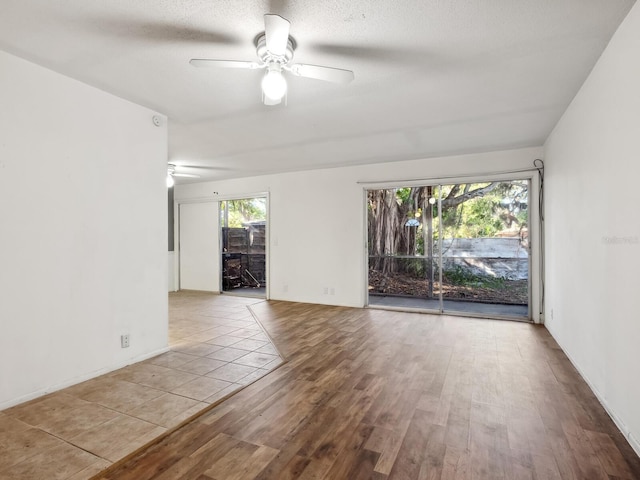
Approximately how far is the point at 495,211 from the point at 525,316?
1569 millimetres

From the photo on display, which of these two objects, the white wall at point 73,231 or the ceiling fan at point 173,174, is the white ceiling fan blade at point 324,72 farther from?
the ceiling fan at point 173,174

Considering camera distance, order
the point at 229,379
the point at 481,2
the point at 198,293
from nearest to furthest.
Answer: the point at 481,2 → the point at 229,379 → the point at 198,293

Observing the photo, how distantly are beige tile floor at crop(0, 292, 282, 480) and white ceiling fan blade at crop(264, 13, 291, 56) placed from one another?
2310mm

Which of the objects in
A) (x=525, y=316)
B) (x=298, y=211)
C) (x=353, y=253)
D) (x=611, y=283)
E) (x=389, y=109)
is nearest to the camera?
(x=611, y=283)

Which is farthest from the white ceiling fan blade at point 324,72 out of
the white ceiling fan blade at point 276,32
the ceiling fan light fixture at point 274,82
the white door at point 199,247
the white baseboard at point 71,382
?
the white door at point 199,247

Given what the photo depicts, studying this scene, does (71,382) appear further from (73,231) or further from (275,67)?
(275,67)

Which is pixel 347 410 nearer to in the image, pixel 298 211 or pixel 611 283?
pixel 611 283

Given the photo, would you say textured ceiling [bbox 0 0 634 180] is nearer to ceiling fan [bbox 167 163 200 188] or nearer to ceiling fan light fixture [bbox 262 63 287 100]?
ceiling fan light fixture [bbox 262 63 287 100]

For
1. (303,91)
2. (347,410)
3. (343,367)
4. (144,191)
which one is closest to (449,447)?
(347,410)

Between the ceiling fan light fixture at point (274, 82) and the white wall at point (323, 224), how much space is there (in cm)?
359

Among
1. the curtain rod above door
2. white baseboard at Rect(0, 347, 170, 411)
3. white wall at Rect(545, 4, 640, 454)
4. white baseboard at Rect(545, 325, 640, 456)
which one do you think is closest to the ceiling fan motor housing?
white wall at Rect(545, 4, 640, 454)

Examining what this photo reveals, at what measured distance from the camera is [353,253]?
5.73 m

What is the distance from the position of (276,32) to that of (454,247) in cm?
430

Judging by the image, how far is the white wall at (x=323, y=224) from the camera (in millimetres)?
5453
